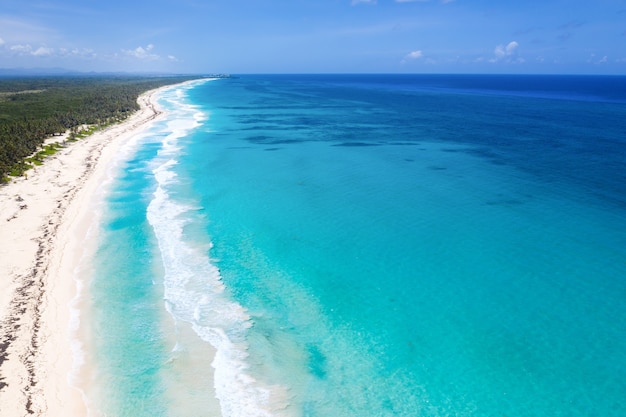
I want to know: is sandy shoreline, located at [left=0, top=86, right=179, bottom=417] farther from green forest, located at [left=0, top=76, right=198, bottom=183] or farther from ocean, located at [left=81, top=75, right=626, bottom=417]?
green forest, located at [left=0, top=76, right=198, bottom=183]

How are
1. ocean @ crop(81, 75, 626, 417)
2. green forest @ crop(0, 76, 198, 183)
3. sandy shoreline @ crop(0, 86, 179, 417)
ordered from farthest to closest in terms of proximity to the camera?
green forest @ crop(0, 76, 198, 183), ocean @ crop(81, 75, 626, 417), sandy shoreline @ crop(0, 86, 179, 417)

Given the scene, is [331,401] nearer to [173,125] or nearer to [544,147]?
[544,147]

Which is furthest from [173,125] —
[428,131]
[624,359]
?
[624,359]

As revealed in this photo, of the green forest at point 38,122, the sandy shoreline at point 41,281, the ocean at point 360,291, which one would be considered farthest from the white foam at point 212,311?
the green forest at point 38,122

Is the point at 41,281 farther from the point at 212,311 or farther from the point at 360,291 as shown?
the point at 360,291

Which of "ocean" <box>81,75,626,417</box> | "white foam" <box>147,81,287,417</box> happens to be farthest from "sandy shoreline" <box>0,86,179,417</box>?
"white foam" <box>147,81,287,417</box>

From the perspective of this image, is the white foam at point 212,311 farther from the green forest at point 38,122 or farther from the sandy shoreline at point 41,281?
the green forest at point 38,122

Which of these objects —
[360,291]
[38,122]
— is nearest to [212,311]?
[360,291]
